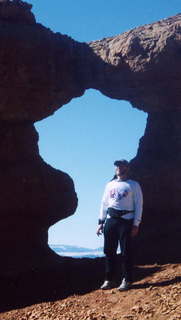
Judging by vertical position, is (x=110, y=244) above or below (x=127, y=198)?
below

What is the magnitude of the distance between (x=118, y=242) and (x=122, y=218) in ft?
A: 2.16

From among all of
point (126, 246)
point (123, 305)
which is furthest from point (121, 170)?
point (123, 305)

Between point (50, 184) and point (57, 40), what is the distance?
5.07 meters

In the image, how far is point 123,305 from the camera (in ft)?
27.1

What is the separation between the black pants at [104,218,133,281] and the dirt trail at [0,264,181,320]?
1.34ft

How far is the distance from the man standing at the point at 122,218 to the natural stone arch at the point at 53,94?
526cm

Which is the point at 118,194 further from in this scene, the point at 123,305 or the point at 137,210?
the point at 123,305

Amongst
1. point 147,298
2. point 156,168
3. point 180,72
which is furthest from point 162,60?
point 147,298

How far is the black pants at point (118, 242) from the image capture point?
9297mm

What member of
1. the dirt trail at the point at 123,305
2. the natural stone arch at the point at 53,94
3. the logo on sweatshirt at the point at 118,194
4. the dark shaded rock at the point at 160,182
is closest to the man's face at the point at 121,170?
the logo on sweatshirt at the point at 118,194

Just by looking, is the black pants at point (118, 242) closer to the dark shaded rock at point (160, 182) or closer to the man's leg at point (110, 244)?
the man's leg at point (110, 244)

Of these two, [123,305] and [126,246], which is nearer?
[123,305]

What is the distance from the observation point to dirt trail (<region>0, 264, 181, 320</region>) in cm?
765

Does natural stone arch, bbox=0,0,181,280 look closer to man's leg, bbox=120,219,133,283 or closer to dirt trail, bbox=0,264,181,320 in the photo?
dirt trail, bbox=0,264,181,320
